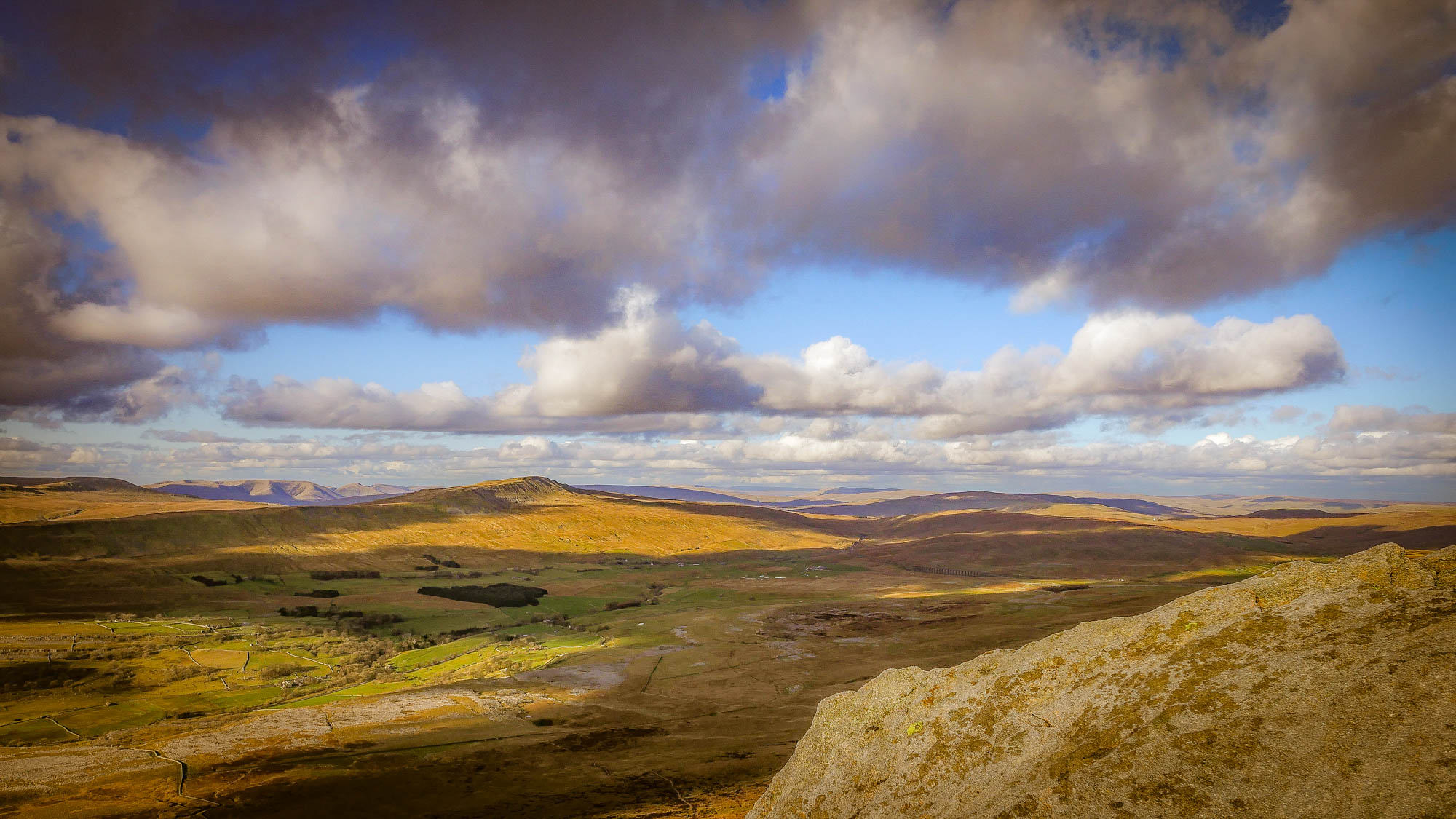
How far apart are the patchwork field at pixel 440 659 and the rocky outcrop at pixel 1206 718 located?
1111cm

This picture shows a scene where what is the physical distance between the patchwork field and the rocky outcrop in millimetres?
11108

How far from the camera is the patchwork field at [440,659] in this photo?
31219 millimetres

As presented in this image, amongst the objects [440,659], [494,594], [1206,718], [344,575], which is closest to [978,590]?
[440,659]

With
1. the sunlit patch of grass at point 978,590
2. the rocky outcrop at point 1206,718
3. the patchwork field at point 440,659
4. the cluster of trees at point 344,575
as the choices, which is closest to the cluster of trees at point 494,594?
the patchwork field at point 440,659

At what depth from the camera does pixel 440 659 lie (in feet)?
264

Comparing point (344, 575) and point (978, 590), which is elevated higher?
point (978, 590)

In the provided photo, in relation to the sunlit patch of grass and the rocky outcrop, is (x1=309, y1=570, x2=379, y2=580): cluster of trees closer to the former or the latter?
the sunlit patch of grass

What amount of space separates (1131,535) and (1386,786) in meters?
209

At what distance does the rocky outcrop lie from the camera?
9523 mm

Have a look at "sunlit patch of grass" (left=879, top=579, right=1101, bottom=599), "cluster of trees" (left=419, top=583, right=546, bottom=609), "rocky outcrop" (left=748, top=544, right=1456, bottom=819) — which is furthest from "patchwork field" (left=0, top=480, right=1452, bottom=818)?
"rocky outcrop" (left=748, top=544, right=1456, bottom=819)

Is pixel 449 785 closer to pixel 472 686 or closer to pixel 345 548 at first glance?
pixel 472 686

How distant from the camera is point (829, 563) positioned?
19462 cm

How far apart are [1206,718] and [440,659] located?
281 feet

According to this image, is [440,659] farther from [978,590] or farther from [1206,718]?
[978,590]
